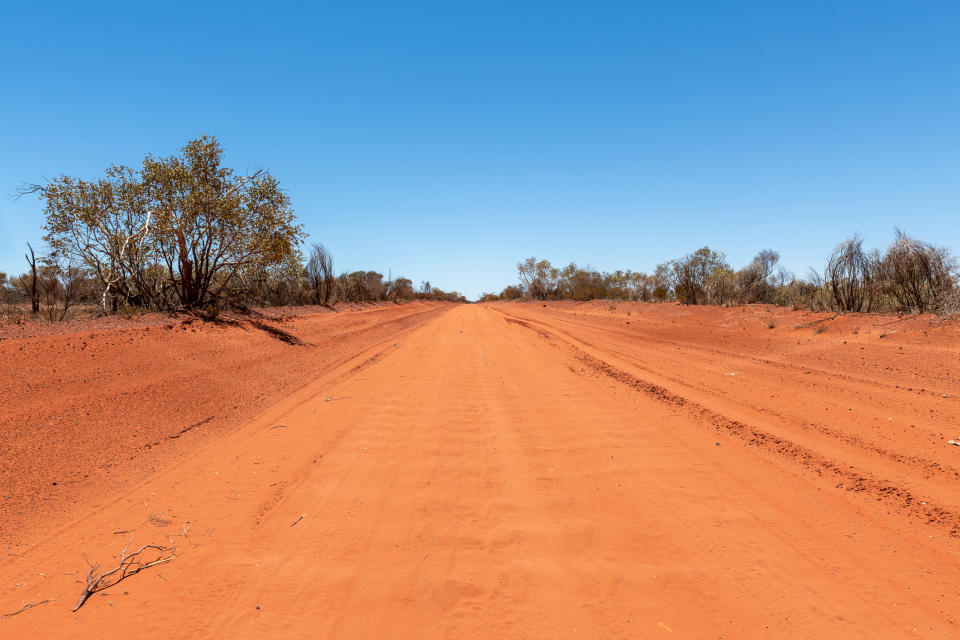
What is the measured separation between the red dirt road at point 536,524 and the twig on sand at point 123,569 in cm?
7

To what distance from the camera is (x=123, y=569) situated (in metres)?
3.17

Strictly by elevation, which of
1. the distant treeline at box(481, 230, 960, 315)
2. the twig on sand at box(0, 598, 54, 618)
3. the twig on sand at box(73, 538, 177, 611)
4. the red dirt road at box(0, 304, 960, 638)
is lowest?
the twig on sand at box(0, 598, 54, 618)

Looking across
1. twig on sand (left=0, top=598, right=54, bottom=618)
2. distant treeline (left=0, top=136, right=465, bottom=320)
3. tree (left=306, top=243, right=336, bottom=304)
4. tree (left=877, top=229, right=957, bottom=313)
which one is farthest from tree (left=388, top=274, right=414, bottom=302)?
twig on sand (left=0, top=598, right=54, bottom=618)

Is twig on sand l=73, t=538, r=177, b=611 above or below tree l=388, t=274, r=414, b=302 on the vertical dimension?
below

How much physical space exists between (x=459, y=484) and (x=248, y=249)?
51.2 ft

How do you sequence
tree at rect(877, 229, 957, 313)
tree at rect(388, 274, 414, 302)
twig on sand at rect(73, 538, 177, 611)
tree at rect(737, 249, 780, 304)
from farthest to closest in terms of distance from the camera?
1. tree at rect(388, 274, 414, 302)
2. tree at rect(737, 249, 780, 304)
3. tree at rect(877, 229, 957, 313)
4. twig on sand at rect(73, 538, 177, 611)

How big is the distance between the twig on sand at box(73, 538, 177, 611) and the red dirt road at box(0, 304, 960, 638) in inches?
2.8

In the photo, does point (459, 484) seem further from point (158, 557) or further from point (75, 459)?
point (75, 459)

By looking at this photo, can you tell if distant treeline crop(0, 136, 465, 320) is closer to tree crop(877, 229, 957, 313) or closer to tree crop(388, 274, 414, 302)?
tree crop(877, 229, 957, 313)

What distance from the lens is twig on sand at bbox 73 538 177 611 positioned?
9.66 feet

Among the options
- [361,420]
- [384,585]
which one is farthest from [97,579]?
[361,420]

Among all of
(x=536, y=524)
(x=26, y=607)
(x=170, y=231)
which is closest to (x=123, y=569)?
(x=26, y=607)

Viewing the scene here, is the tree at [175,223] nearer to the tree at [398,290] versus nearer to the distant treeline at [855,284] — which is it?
the distant treeline at [855,284]

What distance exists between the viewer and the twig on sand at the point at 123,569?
2945 millimetres
